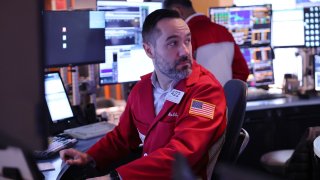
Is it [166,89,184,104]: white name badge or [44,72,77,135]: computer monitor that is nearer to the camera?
[166,89,184,104]: white name badge

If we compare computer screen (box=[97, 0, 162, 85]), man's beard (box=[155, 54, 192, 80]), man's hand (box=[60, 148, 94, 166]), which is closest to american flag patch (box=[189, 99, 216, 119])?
man's beard (box=[155, 54, 192, 80])

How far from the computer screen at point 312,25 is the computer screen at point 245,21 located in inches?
12.5

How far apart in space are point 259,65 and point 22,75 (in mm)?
3656

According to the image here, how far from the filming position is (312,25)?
13.6 ft


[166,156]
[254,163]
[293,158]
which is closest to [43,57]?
[166,156]

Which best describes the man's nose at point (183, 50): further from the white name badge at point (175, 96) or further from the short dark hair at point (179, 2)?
the short dark hair at point (179, 2)

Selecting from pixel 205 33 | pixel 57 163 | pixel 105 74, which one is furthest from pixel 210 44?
pixel 57 163

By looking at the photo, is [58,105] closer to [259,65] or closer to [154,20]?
[154,20]

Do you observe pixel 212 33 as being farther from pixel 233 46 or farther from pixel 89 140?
pixel 89 140

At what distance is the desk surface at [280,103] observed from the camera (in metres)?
3.74

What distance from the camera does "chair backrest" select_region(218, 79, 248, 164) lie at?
6.21ft

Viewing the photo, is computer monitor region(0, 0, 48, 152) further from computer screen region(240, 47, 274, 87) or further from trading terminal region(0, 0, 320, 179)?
computer screen region(240, 47, 274, 87)

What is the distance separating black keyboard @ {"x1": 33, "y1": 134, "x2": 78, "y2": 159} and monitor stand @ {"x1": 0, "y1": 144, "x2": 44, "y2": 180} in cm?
137

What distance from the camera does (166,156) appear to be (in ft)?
Result: 5.51
